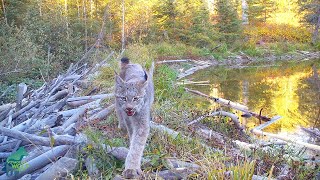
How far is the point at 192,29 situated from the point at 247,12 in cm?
1164

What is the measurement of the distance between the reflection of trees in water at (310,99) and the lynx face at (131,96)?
19.7 ft

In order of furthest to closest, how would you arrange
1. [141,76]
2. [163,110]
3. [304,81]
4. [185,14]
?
[185,14] → [304,81] → [163,110] → [141,76]

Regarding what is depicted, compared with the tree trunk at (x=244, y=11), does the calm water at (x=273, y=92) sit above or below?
below

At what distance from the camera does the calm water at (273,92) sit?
10841mm

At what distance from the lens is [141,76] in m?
5.09

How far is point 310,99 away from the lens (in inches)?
527

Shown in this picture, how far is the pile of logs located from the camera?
4738 millimetres

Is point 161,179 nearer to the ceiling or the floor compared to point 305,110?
nearer to the ceiling

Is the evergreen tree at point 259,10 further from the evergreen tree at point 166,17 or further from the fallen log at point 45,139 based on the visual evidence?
the fallen log at point 45,139

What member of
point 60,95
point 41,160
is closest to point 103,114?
point 41,160

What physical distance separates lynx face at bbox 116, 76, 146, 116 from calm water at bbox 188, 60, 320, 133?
6165mm

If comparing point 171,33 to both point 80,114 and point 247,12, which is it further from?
point 80,114

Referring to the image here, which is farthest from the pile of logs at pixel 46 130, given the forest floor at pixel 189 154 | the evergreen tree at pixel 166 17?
the evergreen tree at pixel 166 17

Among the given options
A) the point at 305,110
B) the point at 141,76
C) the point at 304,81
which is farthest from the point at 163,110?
the point at 304,81
